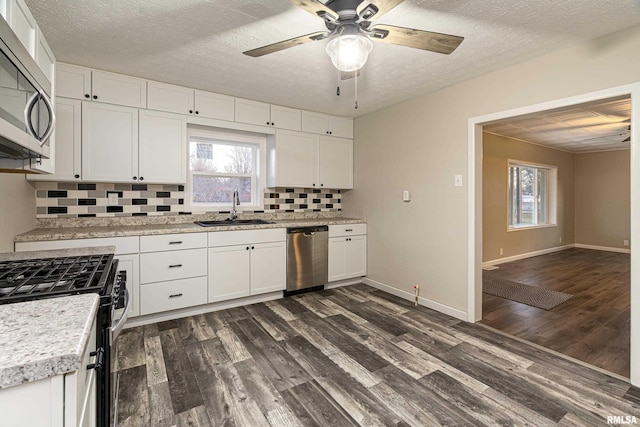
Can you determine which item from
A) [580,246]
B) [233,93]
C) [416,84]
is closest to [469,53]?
[416,84]

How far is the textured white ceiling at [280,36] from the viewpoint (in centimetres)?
187

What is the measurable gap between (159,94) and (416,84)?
8.64ft

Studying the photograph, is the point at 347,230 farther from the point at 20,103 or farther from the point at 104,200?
the point at 20,103

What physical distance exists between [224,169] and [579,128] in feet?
18.6

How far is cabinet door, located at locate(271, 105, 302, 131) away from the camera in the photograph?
381cm

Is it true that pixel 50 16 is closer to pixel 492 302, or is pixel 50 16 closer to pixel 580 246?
pixel 492 302

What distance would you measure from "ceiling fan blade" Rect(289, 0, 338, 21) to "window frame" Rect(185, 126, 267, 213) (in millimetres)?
2478

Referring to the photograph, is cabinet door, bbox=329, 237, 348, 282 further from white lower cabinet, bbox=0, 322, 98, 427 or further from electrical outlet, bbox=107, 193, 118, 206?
white lower cabinet, bbox=0, 322, 98, 427

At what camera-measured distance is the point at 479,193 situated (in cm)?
299

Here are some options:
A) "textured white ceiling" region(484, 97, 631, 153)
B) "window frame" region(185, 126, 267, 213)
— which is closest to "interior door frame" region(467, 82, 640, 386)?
"textured white ceiling" region(484, 97, 631, 153)

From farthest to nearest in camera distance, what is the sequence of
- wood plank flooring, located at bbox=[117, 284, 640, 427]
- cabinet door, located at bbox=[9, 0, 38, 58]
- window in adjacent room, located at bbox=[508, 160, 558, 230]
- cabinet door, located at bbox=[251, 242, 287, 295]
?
window in adjacent room, located at bbox=[508, 160, 558, 230]
cabinet door, located at bbox=[251, 242, 287, 295]
wood plank flooring, located at bbox=[117, 284, 640, 427]
cabinet door, located at bbox=[9, 0, 38, 58]

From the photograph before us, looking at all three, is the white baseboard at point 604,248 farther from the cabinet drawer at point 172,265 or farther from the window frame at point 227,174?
the cabinet drawer at point 172,265

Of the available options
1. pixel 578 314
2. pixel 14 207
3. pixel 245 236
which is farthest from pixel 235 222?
pixel 578 314

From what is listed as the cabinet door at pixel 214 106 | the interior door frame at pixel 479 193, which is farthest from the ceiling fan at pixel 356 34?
the cabinet door at pixel 214 106
